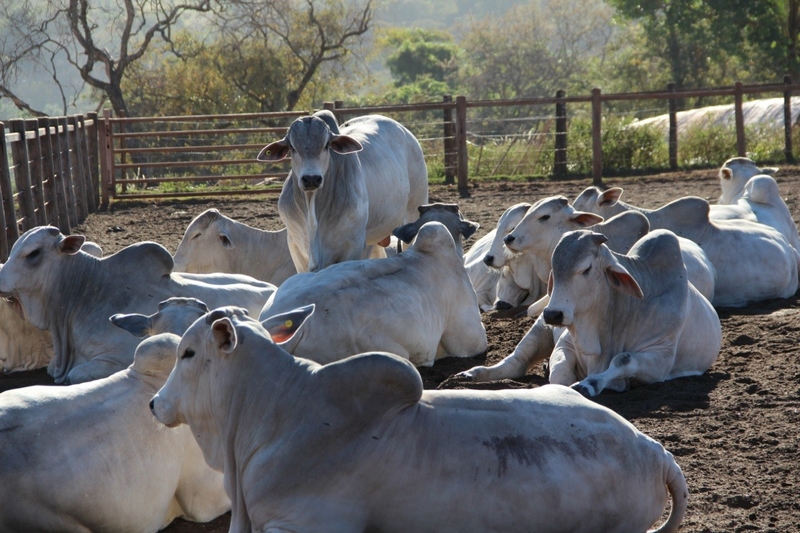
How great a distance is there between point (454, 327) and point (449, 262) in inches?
15.6

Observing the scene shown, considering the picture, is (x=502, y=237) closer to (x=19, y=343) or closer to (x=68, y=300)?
(x=68, y=300)

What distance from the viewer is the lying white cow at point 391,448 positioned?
3.13 m

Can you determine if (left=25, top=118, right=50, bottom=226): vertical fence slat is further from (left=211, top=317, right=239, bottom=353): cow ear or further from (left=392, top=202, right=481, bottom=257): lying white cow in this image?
(left=211, top=317, right=239, bottom=353): cow ear

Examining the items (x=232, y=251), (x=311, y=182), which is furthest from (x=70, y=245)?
(x=232, y=251)

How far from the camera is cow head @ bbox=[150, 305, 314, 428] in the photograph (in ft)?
11.0

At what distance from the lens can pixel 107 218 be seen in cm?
1476

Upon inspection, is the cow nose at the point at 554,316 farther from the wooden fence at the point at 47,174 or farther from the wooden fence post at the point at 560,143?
the wooden fence post at the point at 560,143

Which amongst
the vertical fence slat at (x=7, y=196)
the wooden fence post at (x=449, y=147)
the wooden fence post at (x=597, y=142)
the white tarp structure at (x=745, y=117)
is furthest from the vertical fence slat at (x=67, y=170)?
the white tarp structure at (x=745, y=117)

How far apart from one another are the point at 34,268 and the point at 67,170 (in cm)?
845

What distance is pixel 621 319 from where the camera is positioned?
222 inches

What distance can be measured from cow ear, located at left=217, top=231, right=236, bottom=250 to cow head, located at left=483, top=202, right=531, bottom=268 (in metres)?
1.90

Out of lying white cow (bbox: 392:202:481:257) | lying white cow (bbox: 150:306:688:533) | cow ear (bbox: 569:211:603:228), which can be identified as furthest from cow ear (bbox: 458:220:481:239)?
lying white cow (bbox: 150:306:688:533)

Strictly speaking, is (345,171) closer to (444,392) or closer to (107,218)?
(444,392)

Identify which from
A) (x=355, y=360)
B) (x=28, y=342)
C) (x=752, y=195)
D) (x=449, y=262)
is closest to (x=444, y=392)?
(x=355, y=360)
